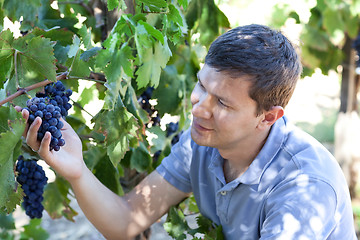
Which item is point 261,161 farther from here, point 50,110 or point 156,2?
point 50,110

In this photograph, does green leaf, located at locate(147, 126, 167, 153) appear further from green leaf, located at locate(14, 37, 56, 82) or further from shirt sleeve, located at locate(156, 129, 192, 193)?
green leaf, located at locate(14, 37, 56, 82)

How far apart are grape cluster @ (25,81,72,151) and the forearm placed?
35 centimetres

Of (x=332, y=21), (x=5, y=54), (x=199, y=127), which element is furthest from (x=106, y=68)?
(x=332, y=21)

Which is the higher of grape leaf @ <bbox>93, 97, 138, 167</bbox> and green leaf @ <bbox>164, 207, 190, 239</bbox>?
grape leaf @ <bbox>93, 97, 138, 167</bbox>

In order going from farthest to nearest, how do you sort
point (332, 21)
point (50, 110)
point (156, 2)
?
1. point (332, 21)
2. point (156, 2)
3. point (50, 110)

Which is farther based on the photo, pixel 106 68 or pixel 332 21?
pixel 332 21

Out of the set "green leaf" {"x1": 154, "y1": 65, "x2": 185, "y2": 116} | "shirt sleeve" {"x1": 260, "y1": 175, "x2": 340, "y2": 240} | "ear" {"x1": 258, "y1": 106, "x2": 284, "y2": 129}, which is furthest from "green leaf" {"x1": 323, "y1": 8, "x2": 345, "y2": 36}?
"shirt sleeve" {"x1": 260, "y1": 175, "x2": 340, "y2": 240}

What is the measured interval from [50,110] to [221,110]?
512mm

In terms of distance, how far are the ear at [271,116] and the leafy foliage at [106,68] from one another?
34 cm

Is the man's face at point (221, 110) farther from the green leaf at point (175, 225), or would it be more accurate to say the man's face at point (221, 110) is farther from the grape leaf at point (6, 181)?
the grape leaf at point (6, 181)

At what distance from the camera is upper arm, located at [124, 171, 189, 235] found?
1.79 metres

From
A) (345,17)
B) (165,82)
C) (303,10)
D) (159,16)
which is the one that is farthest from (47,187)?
(345,17)

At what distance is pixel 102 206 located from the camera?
5.47 ft

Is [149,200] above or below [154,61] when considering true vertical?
below
